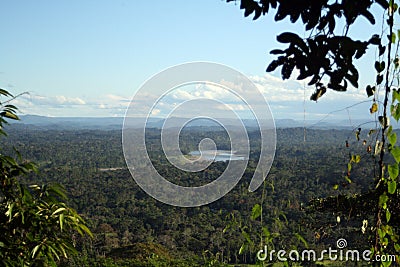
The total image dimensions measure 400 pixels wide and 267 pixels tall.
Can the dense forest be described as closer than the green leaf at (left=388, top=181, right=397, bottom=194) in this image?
No

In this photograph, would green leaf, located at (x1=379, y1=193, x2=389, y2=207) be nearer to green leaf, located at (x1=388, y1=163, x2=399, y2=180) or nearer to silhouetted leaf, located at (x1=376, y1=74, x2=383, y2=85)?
green leaf, located at (x1=388, y1=163, x2=399, y2=180)

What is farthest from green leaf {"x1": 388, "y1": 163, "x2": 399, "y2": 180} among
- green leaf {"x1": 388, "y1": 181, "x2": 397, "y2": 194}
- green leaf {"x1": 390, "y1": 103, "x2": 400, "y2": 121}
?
green leaf {"x1": 390, "y1": 103, "x2": 400, "y2": 121}

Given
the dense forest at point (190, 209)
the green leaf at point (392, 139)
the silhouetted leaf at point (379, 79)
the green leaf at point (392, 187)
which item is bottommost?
the dense forest at point (190, 209)

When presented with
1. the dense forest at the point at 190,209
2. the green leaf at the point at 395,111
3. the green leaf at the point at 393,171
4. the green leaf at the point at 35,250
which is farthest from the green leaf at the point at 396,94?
the dense forest at the point at 190,209

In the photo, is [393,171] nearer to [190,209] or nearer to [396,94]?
[396,94]

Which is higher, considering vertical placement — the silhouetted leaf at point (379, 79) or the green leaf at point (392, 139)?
the silhouetted leaf at point (379, 79)

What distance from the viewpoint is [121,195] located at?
79.6 ft

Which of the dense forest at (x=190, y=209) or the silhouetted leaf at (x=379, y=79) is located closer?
the silhouetted leaf at (x=379, y=79)

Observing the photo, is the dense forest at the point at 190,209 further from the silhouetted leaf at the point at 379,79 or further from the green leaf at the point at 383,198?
the silhouetted leaf at the point at 379,79

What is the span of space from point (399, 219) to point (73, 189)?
78.6ft

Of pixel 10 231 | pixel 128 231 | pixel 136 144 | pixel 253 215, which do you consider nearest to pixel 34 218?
pixel 10 231

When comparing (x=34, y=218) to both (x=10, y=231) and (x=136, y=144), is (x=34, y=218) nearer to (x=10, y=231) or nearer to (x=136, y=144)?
(x=10, y=231)

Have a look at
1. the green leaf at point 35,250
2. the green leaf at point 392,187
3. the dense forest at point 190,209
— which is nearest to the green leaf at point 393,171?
the green leaf at point 392,187

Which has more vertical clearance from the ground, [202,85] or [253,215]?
[202,85]
